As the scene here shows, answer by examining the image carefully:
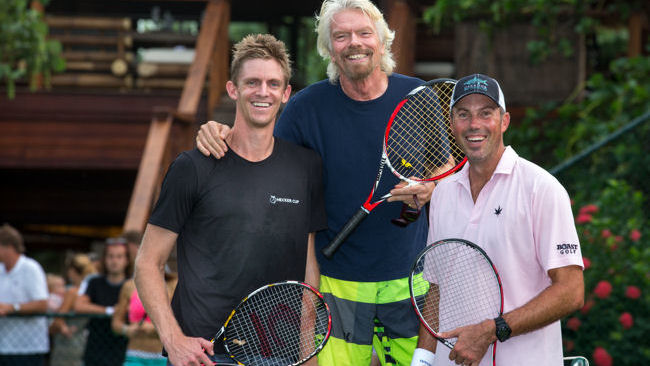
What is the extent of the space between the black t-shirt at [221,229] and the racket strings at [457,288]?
59 cm

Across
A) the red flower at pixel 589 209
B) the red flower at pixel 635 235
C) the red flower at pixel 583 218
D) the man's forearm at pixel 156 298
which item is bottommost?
the red flower at pixel 635 235

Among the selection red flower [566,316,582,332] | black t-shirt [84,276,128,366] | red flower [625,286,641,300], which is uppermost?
red flower [625,286,641,300]

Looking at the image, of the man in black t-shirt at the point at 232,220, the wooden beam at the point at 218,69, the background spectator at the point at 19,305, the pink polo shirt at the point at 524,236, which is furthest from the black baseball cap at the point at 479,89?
the wooden beam at the point at 218,69

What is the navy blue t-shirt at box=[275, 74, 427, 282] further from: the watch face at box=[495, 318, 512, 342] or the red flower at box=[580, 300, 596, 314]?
the red flower at box=[580, 300, 596, 314]

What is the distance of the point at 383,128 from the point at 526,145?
6637 mm

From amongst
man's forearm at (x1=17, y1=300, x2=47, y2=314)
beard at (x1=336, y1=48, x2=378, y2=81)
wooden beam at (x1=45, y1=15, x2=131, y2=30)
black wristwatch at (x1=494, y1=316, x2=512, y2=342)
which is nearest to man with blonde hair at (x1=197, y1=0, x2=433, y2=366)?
beard at (x1=336, y1=48, x2=378, y2=81)

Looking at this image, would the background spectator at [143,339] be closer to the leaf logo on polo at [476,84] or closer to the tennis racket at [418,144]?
the tennis racket at [418,144]

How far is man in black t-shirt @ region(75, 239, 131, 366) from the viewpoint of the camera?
739 cm

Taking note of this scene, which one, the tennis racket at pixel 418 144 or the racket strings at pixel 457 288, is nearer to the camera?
the racket strings at pixel 457 288

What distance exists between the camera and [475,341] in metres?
2.98

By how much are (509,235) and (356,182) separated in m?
0.95

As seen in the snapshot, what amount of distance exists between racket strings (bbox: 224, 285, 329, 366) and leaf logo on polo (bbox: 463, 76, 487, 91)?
1.04 metres

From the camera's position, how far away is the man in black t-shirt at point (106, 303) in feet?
24.2

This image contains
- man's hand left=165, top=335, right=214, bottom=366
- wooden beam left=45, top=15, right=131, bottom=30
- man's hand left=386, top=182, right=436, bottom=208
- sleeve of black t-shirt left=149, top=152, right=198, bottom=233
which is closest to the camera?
man's hand left=165, top=335, right=214, bottom=366
